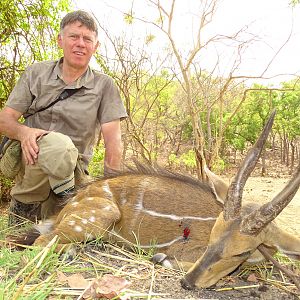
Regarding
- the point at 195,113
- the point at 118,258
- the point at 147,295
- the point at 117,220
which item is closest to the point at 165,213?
the point at 117,220

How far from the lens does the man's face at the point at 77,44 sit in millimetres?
4195

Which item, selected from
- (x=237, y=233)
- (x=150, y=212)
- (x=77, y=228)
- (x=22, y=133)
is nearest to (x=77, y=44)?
(x=22, y=133)

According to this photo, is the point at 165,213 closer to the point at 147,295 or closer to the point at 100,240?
the point at 100,240

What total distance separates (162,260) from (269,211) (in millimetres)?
800

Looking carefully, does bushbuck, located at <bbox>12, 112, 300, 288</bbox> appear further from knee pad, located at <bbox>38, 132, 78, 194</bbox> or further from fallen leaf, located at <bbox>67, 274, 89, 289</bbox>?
fallen leaf, located at <bbox>67, 274, 89, 289</bbox>

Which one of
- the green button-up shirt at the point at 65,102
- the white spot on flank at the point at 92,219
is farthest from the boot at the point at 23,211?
the white spot on flank at the point at 92,219

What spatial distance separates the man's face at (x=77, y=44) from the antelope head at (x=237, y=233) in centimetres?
212

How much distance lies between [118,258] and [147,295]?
2.16 feet

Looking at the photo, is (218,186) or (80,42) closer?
(218,186)

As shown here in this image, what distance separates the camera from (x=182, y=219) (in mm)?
3305

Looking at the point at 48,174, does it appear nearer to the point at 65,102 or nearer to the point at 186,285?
the point at 65,102

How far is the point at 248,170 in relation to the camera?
2.65 m

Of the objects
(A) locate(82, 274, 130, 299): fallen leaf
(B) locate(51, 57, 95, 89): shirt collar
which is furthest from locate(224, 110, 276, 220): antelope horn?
(B) locate(51, 57, 95, 89): shirt collar

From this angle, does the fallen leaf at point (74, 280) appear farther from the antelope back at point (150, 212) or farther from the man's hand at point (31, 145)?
the man's hand at point (31, 145)
